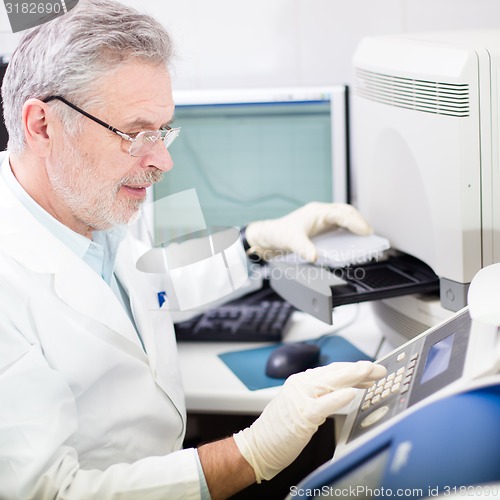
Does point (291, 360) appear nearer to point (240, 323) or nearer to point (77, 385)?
point (240, 323)

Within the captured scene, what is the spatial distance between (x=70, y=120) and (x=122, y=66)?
11 cm

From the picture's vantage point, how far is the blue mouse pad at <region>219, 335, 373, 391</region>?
144 cm

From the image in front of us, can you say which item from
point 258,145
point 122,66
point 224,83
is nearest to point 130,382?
point 122,66

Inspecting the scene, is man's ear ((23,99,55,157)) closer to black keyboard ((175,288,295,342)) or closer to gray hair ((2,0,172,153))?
gray hair ((2,0,172,153))

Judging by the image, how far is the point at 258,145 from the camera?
1768mm

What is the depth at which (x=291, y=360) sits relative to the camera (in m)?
1.45

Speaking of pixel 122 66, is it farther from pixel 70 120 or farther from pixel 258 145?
pixel 258 145

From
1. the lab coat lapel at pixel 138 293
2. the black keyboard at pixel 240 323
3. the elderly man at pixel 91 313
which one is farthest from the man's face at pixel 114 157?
the black keyboard at pixel 240 323

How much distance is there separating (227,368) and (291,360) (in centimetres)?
14

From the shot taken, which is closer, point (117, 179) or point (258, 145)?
point (117, 179)

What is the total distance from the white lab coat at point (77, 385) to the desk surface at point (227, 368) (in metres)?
0.11

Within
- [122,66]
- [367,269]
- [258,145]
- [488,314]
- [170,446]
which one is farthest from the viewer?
[258,145]

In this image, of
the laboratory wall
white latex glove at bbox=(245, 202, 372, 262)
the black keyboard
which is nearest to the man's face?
white latex glove at bbox=(245, 202, 372, 262)

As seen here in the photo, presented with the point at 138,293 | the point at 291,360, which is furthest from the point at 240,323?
the point at 138,293
